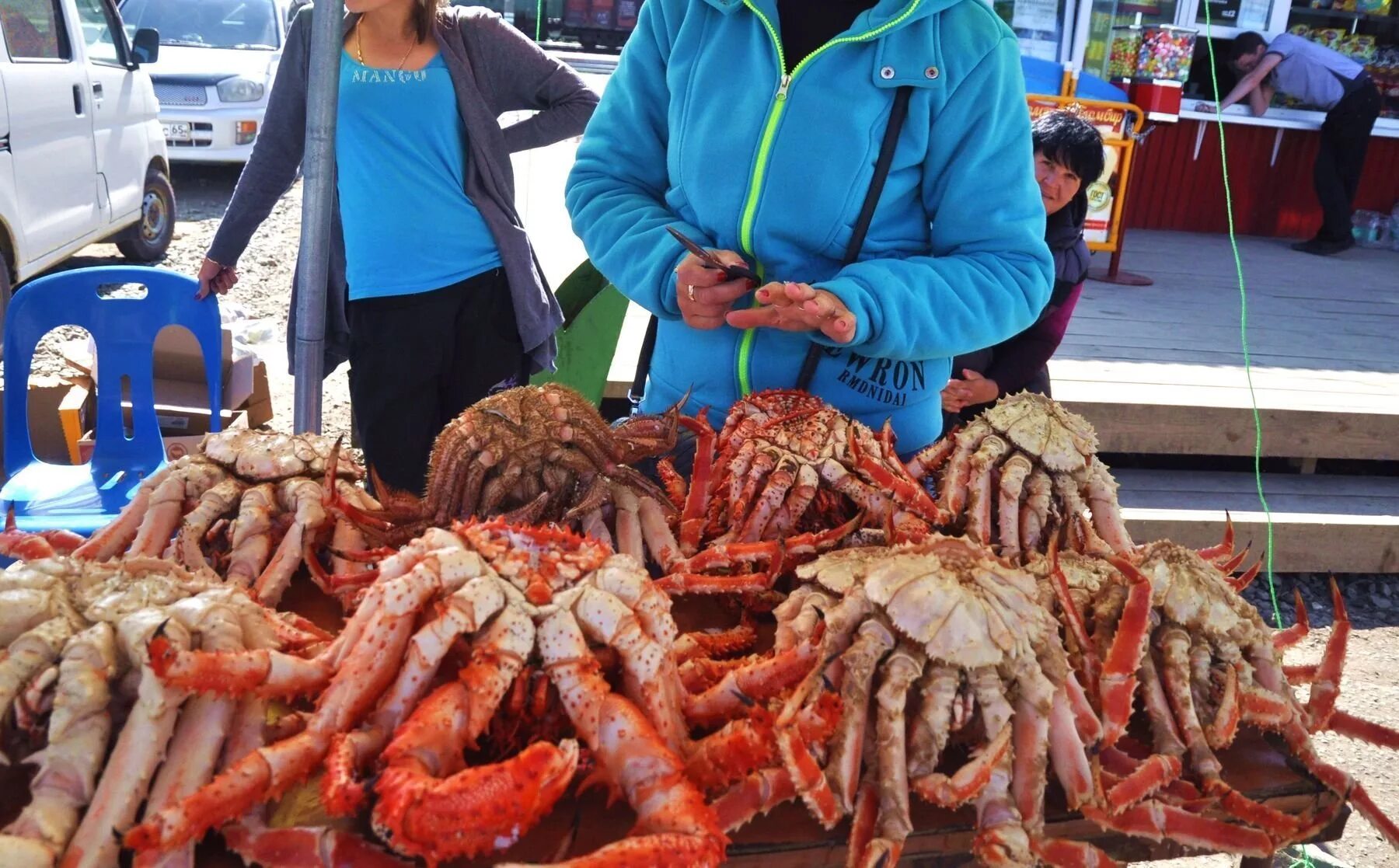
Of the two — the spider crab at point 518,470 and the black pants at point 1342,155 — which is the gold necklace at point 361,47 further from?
the black pants at point 1342,155

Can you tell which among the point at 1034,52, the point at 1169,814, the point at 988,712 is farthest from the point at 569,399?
the point at 1034,52

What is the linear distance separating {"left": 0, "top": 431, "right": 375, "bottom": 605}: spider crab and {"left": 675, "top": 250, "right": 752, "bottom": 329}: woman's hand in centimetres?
58

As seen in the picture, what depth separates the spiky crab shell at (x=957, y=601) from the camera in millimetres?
1152

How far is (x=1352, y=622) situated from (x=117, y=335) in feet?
14.4

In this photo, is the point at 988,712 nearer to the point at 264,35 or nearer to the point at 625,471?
the point at 625,471

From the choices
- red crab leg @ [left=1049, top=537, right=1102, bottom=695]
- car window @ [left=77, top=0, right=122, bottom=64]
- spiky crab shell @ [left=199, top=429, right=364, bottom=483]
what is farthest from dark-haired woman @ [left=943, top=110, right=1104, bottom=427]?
car window @ [left=77, top=0, right=122, bottom=64]

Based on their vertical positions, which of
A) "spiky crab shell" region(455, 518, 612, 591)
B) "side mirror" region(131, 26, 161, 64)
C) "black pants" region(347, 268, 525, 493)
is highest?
"side mirror" region(131, 26, 161, 64)

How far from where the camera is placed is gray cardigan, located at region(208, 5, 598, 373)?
8.93ft

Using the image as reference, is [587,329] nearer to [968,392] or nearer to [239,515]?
[968,392]

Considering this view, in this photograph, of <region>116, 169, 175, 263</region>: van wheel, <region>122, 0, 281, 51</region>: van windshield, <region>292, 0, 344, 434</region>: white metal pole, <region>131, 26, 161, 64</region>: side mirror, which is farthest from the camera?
<region>122, 0, 281, 51</region>: van windshield

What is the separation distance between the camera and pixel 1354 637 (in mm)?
3932

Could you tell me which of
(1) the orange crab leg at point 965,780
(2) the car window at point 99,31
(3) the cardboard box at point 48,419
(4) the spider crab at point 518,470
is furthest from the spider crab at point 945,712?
(2) the car window at point 99,31

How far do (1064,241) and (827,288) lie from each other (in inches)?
60.9

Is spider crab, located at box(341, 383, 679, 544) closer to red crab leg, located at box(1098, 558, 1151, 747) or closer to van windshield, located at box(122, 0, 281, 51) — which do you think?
red crab leg, located at box(1098, 558, 1151, 747)
